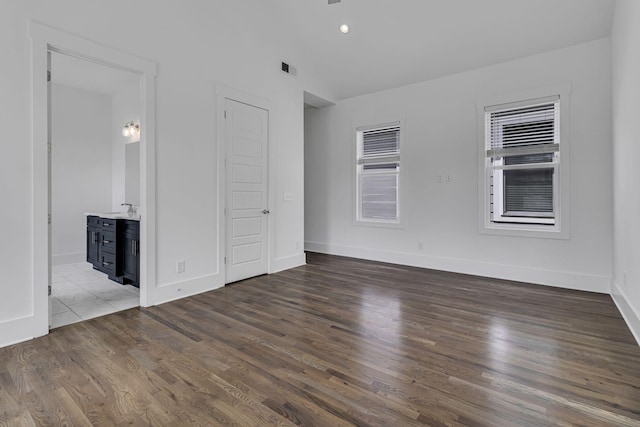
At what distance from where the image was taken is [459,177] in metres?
4.91

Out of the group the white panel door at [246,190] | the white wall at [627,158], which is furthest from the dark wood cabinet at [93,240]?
the white wall at [627,158]

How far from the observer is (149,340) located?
2.60 meters

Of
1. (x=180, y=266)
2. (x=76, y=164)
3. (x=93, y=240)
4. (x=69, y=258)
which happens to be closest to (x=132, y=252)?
(x=180, y=266)

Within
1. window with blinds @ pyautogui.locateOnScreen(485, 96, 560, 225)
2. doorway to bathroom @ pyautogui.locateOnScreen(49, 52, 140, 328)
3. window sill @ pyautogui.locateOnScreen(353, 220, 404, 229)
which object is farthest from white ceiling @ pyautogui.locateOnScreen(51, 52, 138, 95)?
window with blinds @ pyautogui.locateOnScreen(485, 96, 560, 225)

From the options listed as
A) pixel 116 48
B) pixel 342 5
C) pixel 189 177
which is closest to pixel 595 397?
pixel 189 177

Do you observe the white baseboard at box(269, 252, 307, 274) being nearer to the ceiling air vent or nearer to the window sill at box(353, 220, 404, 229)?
the window sill at box(353, 220, 404, 229)

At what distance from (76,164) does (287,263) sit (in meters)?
4.04

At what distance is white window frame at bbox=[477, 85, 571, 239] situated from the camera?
410 centimetres

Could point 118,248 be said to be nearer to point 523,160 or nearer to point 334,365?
point 334,365

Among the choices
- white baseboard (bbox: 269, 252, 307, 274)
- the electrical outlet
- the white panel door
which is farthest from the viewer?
white baseboard (bbox: 269, 252, 307, 274)

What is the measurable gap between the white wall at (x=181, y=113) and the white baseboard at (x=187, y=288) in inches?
0.5

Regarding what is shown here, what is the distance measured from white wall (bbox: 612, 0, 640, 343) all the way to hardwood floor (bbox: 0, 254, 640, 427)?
0.33 metres

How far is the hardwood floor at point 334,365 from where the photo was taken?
67.6 inches

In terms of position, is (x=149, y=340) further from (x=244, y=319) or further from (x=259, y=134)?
(x=259, y=134)
